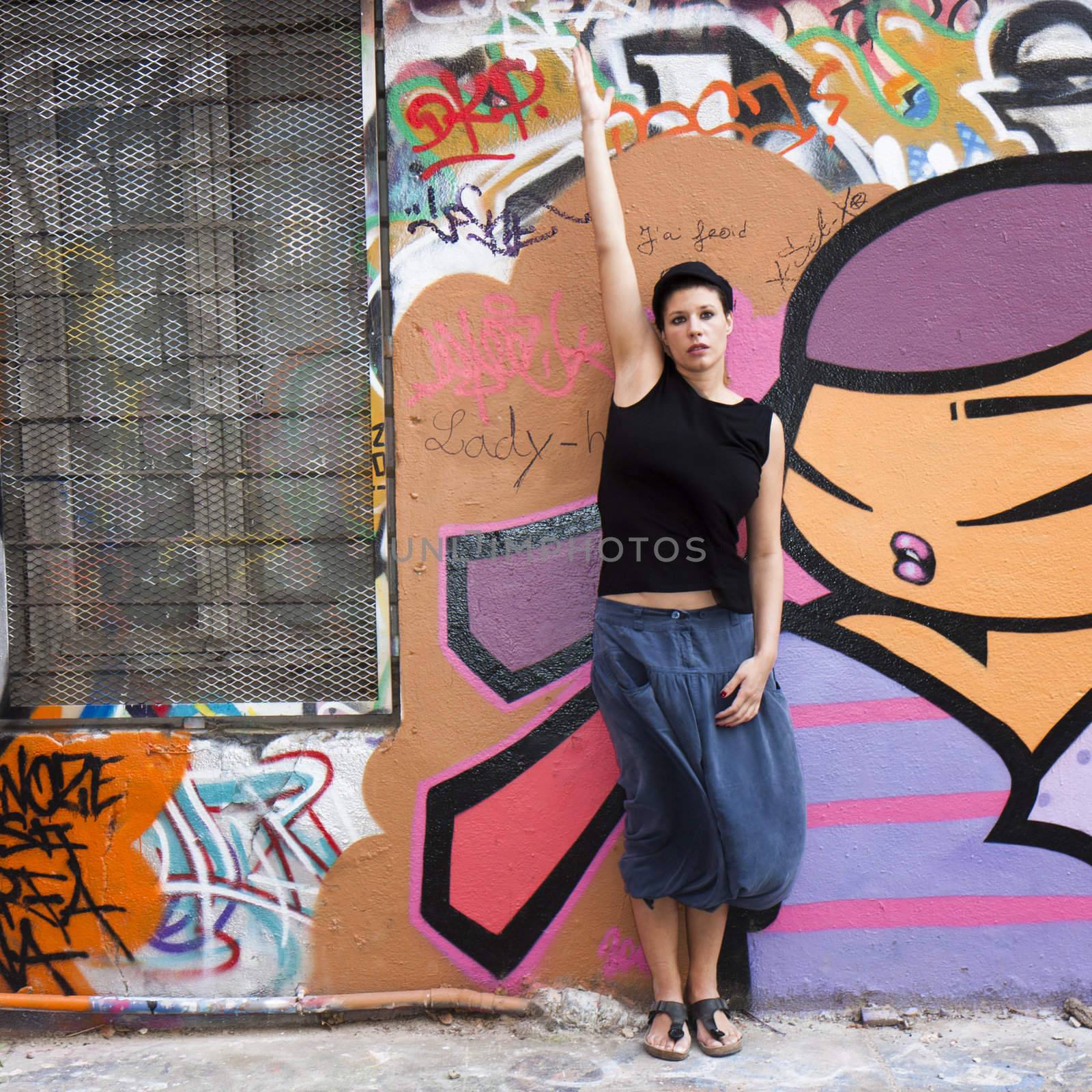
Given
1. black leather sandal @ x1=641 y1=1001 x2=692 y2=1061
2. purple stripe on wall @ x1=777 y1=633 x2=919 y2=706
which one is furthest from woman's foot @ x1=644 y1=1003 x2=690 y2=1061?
purple stripe on wall @ x1=777 y1=633 x2=919 y2=706

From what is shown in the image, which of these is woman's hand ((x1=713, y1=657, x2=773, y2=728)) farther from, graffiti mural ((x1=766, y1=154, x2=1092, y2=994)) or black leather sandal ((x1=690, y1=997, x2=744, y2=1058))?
black leather sandal ((x1=690, y1=997, x2=744, y2=1058))

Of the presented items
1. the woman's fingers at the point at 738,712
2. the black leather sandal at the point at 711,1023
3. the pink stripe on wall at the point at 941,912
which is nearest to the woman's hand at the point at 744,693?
the woman's fingers at the point at 738,712

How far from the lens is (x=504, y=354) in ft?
8.81

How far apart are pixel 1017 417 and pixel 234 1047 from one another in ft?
9.33

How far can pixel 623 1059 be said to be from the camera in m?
2.53

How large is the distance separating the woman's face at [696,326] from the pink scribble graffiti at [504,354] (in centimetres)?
30

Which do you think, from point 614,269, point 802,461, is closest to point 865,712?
point 802,461

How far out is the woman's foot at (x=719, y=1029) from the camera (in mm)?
2516

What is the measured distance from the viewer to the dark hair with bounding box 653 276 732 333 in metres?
2.40

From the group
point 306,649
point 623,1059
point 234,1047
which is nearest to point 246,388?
point 306,649

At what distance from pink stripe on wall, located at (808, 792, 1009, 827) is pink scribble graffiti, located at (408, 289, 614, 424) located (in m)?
1.41

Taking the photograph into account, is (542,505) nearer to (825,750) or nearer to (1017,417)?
(825,750)

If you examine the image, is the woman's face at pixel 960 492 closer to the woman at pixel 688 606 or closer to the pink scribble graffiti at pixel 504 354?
the woman at pixel 688 606

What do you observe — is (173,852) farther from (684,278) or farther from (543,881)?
(684,278)
